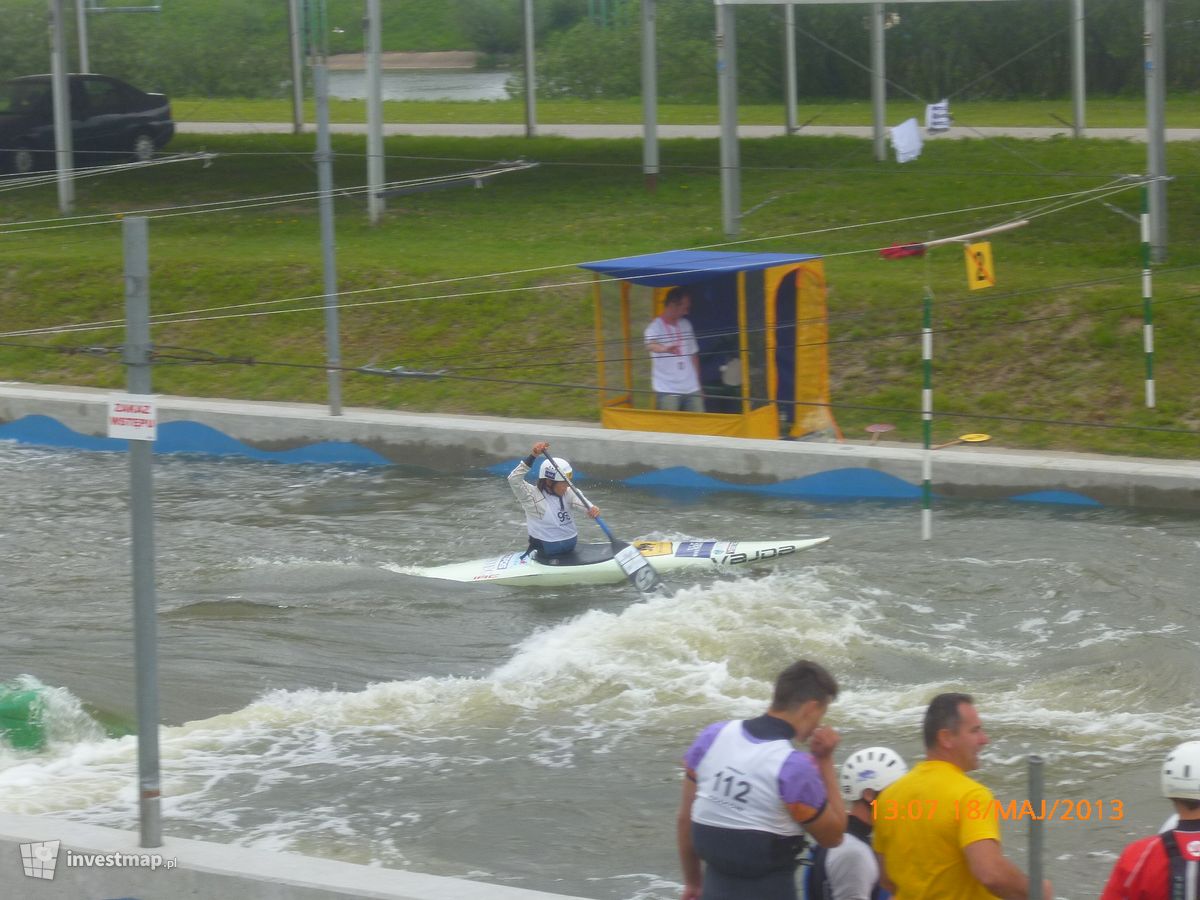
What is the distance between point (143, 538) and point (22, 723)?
3802 mm

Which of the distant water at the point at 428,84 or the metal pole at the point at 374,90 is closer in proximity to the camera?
the metal pole at the point at 374,90

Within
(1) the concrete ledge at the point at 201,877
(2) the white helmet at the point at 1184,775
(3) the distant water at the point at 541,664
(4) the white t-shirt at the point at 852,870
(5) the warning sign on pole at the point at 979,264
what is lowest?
(3) the distant water at the point at 541,664

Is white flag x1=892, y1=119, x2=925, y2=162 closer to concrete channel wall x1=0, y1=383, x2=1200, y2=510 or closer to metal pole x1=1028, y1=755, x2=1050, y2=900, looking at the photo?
concrete channel wall x1=0, y1=383, x2=1200, y2=510

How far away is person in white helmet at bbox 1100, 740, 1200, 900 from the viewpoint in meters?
5.00

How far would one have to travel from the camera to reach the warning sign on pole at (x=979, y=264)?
1528 cm

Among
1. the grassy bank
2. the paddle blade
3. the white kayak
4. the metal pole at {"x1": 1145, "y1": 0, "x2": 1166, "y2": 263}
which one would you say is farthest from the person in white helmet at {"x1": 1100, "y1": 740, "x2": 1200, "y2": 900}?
the metal pole at {"x1": 1145, "y1": 0, "x2": 1166, "y2": 263}

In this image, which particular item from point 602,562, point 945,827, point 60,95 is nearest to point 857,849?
point 945,827

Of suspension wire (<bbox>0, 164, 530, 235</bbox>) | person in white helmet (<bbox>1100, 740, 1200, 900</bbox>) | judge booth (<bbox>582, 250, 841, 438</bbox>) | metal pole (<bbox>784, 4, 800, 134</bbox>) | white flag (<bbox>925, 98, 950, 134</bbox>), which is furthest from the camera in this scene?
metal pole (<bbox>784, 4, 800, 134</bbox>)

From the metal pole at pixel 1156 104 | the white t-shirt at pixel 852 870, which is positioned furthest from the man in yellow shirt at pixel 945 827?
the metal pole at pixel 1156 104

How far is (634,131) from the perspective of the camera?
111ft

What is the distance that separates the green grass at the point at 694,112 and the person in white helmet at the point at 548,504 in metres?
16.3

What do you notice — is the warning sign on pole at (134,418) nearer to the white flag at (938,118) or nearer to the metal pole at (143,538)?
the metal pole at (143,538)

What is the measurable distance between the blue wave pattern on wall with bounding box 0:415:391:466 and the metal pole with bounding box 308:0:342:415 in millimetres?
561

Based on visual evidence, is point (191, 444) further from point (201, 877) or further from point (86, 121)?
point (201, 877)
